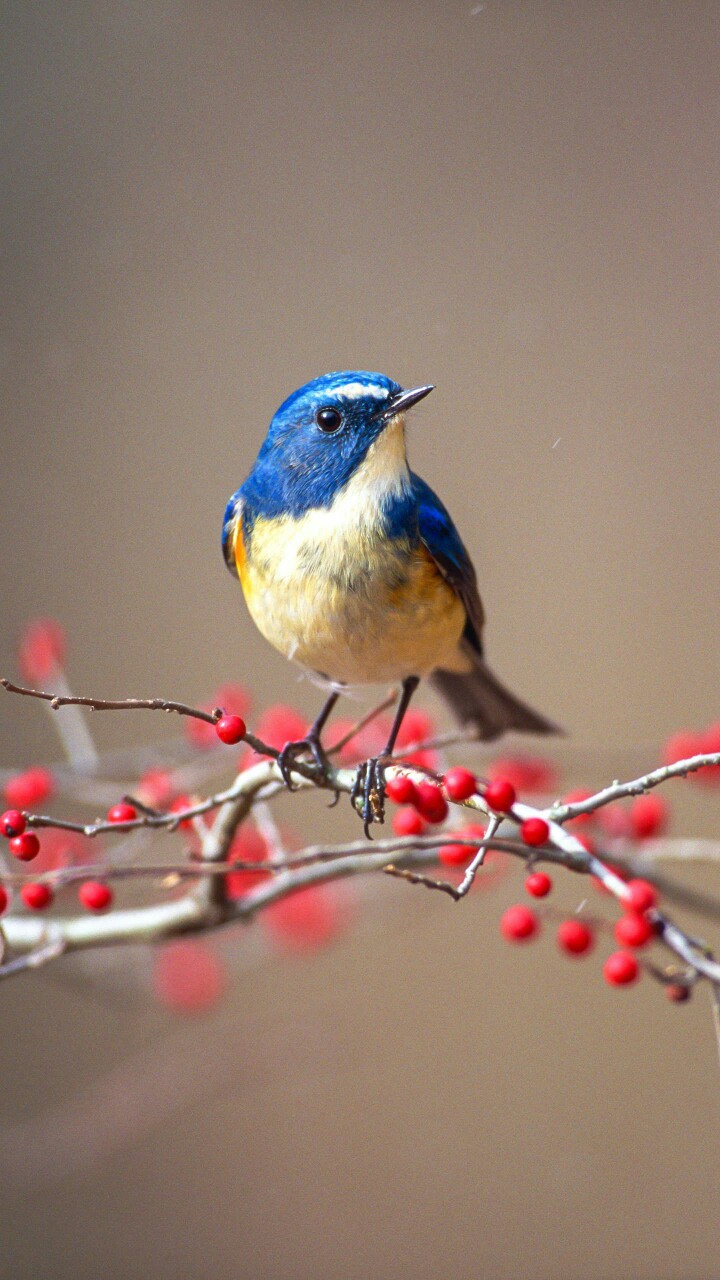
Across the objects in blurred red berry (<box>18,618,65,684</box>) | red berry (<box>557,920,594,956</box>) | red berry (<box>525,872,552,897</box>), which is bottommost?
red berry (<box>557,920,594,956</box>)

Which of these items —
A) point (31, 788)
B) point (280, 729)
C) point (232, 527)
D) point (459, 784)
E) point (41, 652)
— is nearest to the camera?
point (459, 784)

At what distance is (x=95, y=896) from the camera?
128 centimetres

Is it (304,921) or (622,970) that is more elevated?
(622,970)

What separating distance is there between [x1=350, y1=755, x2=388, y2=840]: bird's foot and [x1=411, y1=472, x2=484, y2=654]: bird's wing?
0.24 meters

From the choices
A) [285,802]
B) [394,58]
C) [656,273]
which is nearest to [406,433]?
[394,58]

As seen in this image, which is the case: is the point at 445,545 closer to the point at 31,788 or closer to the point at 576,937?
the point at 576,937

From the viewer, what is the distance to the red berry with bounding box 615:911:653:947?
3.36ft

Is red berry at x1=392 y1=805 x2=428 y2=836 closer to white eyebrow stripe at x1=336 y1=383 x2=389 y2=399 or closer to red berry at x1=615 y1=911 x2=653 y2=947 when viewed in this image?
red berry at x1=615 y1=911 x2=653 y2=947

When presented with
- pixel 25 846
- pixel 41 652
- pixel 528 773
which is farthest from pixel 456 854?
pixel 41 652

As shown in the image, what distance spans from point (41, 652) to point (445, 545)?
0.79m

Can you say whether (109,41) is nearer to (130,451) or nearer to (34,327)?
(34,327)

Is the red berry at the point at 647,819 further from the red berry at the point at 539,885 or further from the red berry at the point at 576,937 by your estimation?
the red berry at the point at 539,885

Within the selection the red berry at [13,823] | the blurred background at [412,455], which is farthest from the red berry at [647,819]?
the red berry at [13,823]

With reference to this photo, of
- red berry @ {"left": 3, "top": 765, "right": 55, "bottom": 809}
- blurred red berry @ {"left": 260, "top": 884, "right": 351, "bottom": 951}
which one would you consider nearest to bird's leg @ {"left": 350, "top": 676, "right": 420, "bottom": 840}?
red berry @ {"left": 3, "top": 765, "right": 55, "bottom": 809}
